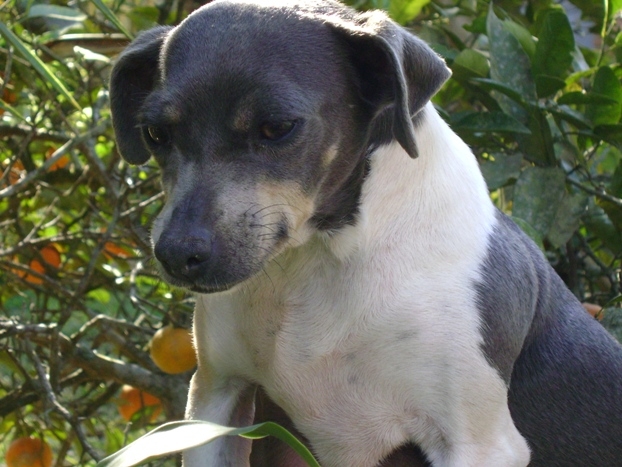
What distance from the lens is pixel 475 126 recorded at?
3.18m

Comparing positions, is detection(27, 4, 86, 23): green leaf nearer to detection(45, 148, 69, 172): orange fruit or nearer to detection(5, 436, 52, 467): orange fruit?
detection(45, 148, 69, 172): orange fruit

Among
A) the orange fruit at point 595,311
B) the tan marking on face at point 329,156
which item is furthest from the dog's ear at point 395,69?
the orange fruit at point 595,311

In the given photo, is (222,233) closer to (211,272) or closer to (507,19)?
(211,272)

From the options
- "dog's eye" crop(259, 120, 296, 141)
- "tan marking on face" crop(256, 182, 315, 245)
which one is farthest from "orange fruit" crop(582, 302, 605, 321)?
"dog's eye" crop(259, 120, 296, 141)

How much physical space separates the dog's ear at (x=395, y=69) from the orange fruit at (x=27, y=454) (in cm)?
173

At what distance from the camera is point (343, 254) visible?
2279 mm

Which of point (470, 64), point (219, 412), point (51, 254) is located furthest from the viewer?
point (51, 254)

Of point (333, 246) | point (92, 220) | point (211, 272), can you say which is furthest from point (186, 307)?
point (211, 272)

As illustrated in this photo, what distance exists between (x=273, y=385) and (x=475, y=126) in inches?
48.2

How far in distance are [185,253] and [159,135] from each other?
35 cm

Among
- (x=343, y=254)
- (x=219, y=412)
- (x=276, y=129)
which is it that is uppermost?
(x=276, y=129)

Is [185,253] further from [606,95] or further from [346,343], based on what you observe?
[606,95]

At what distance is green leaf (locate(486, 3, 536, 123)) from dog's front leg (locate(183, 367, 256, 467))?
1.34 m

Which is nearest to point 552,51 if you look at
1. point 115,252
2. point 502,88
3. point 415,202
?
point 502,88
